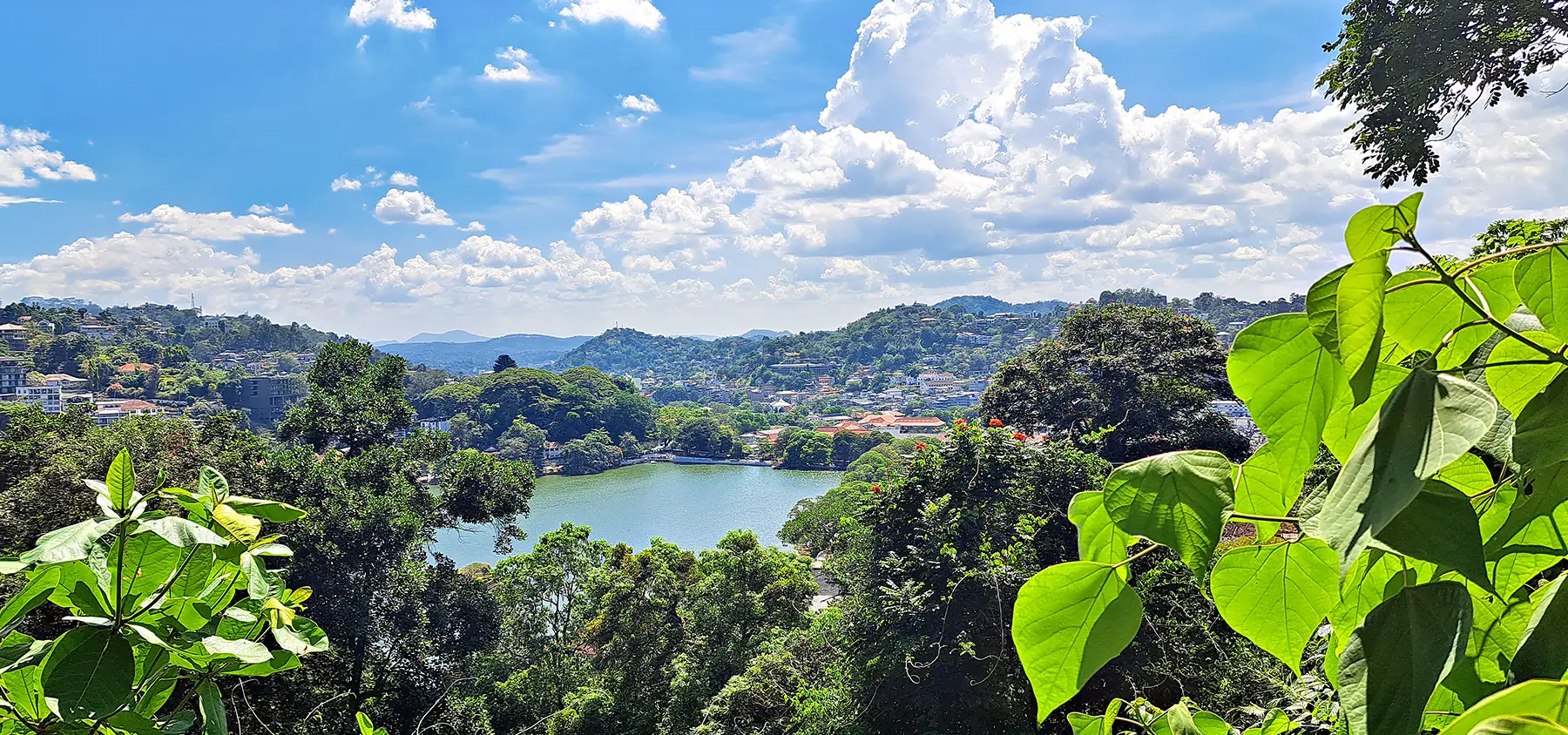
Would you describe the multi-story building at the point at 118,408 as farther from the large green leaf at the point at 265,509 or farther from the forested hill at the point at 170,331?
the large green leaf at the point at 265,509

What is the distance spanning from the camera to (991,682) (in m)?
4.55

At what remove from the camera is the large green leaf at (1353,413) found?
0.23 m

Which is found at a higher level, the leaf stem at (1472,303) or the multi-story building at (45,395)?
the leaf stem at (1472,303)

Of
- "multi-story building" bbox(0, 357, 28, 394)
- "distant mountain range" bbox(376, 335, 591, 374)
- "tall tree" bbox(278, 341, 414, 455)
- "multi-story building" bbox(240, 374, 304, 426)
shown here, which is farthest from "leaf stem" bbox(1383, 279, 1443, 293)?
"distant mountain range" bbox(376, 335, 591, 374)

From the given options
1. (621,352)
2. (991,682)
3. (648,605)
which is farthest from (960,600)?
(621,352)

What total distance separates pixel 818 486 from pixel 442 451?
17941mm

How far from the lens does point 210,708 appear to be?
0.49 metres

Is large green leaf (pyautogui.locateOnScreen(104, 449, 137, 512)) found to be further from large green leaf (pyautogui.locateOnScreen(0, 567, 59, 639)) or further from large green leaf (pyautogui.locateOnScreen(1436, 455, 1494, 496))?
large green leaf (pyautogui.locateOnScreen(1436, 455, 1494, 496))

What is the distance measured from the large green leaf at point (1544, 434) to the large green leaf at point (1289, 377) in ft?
0.13

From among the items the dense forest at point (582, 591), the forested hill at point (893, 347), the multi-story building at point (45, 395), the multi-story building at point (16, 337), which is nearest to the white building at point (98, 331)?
the multi-story building at point (16, 337)

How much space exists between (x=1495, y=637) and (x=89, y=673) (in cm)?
58

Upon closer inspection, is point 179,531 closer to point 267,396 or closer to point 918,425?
point 918,425

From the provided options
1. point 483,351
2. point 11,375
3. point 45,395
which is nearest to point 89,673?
point 45,395

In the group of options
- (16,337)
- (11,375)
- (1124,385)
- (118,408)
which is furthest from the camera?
(16,337)
